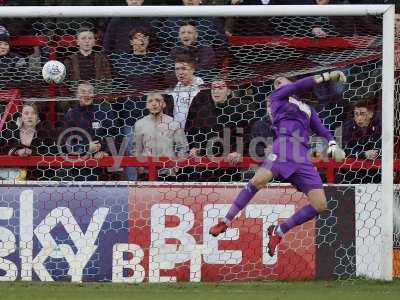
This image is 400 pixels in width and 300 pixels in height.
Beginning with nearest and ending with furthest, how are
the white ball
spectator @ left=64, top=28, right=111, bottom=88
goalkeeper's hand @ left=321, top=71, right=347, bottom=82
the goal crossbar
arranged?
1. goalkeeper's hand @ left=321, top=71, right=347, bottom=82
2. the goal crossbar
3. the white ball
4. spectator @ left=64, top=28, right=111, bottom=88

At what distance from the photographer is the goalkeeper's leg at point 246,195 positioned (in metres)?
7.82

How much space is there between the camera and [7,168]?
8391 mm

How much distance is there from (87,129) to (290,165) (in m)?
1.86

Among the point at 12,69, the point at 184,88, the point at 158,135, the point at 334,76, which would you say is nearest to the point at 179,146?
the point at 158,135

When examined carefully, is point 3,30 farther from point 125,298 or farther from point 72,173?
point 125,298

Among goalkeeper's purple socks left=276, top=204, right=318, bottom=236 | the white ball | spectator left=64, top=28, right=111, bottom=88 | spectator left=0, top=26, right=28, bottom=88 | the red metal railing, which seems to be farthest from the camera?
spectator left=0, top=26, right=28, bottom=88

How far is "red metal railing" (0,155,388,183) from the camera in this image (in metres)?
8.26

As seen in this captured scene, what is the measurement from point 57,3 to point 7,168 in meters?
1.78

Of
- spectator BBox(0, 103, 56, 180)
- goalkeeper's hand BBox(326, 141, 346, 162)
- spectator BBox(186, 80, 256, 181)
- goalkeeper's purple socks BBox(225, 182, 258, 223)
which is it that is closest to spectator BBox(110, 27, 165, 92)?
spectator BBox(186, 80, 256, 181)

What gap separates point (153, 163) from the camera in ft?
27.1

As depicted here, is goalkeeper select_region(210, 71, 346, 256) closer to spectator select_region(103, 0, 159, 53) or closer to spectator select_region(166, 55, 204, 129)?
spectator select_region(166, 55, 204, 129)

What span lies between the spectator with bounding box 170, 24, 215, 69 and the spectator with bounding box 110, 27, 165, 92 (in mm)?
228

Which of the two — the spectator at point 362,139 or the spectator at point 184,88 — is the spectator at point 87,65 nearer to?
the spectator at point 184,88

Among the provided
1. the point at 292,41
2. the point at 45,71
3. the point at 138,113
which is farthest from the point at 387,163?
the point at 45,71
